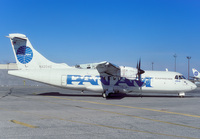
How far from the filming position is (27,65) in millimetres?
21219

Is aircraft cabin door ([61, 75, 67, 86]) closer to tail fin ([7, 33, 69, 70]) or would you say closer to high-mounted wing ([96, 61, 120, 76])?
tail fin ([7, 33, 69, 70])

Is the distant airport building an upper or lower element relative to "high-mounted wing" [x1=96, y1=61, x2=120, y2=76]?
upper

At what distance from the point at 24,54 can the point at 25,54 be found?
103 mm

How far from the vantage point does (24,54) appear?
2108cm

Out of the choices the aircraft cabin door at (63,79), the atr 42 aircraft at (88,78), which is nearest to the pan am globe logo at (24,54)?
the atr 42 aircraft at (88,78)

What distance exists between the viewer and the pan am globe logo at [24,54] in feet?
68.7

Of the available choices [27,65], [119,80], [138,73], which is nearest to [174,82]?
[138,73]

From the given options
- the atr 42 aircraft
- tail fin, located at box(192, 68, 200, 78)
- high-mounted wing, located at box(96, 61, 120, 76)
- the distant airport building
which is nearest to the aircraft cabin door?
the atr 42 aircraft

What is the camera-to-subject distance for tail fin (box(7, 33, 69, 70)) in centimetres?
2069

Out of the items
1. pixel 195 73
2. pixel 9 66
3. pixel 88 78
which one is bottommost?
pixel 88 78

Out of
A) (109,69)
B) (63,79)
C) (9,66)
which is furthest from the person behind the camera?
(9,66)

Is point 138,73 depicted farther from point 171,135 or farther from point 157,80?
point 171,135

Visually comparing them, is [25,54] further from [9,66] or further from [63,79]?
[9,66]

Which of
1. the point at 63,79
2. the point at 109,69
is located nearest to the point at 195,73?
the point at 109,69
